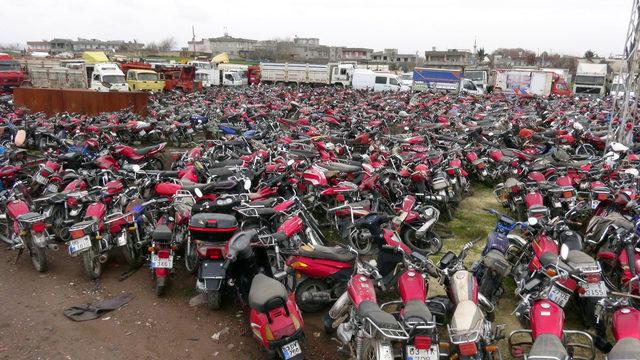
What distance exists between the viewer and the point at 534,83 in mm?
27469

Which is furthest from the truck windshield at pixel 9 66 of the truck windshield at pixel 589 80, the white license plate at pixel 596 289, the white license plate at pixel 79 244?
the truck windshield at pixel 589 80

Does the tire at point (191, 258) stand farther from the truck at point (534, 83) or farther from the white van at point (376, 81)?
the truck at point (534, 83)

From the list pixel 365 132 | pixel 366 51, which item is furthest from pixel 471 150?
pixel 366 51

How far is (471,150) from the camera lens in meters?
8.84

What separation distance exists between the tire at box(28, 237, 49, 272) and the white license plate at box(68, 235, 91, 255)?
0.70 meters

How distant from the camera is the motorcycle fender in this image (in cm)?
398

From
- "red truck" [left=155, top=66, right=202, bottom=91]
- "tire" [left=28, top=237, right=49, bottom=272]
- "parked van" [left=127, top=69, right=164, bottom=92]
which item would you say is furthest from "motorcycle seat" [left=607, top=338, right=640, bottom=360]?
"red truck" [left=155, top=66, right=202, bottom=91]

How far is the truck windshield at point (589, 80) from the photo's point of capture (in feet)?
91.2

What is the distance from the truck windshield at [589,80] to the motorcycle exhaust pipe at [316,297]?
3071 cm

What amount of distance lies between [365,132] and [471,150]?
8.35 feet

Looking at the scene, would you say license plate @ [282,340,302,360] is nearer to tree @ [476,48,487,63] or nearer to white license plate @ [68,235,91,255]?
white license plate @ [68,235,91,255]

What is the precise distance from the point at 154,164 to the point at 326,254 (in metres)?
6.12

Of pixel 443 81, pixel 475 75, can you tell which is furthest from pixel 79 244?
pixel 475 75

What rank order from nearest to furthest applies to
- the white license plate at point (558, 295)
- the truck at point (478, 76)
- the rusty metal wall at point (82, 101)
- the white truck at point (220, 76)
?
the white license plate at point (558, 295)
the rusty metal wall at point (82, 101)
the truck at point (478, 76)
the white truck at point (220, 76)
